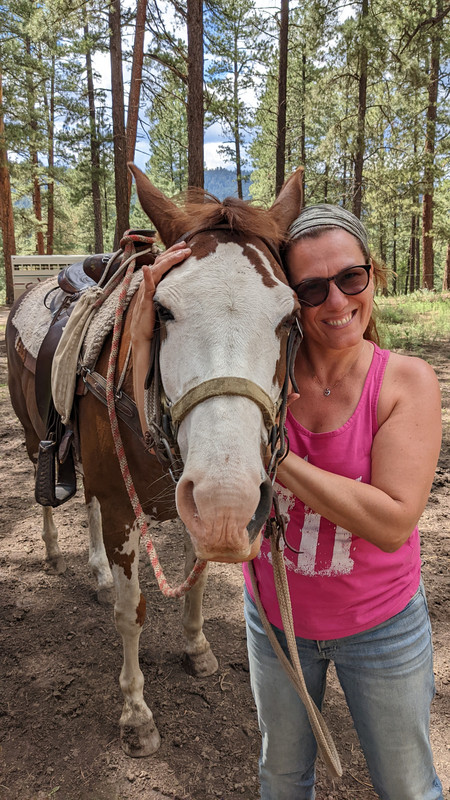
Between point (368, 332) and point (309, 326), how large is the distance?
0.35 m

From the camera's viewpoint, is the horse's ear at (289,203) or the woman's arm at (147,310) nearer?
the woman's arm at (147,310)

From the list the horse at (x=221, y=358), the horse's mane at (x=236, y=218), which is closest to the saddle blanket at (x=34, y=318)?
the horse at (x=221, y=358)

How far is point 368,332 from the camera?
178 centimetres

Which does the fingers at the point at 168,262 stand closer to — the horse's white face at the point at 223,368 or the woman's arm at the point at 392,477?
the horse's white face at the point at 223,368

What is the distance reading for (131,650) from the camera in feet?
8.68

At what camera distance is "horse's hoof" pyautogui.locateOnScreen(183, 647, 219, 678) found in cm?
293

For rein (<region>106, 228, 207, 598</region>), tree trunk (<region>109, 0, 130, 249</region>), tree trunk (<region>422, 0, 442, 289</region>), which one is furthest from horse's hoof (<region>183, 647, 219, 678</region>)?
tree trunk (<region>422, 0, 442, 289</region>)

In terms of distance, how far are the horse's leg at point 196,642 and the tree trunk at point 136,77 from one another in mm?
12824

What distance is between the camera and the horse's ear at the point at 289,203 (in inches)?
71.3

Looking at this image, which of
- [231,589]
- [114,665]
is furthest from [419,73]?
[114,665]

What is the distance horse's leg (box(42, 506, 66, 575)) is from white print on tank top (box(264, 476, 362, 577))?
116 inches

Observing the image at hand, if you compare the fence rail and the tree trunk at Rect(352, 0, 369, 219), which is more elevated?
the tree trunk at Rect(352, 0, 369, 219)

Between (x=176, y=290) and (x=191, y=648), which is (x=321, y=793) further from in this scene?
(x=176, y=290)

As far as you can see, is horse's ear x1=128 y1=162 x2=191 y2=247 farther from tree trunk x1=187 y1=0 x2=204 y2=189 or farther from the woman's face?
tree trunk x1=187 y1=0 x2=204 y2=189
